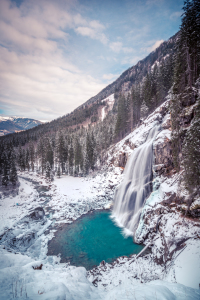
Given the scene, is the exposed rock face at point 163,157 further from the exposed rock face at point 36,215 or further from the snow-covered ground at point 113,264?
the exposed rock face at point 36,215

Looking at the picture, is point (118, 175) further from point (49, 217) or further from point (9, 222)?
point (9, 222)

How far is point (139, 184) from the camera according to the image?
17953 mm

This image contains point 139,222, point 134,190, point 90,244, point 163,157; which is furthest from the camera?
point 134,190

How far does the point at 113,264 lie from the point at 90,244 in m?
3.83

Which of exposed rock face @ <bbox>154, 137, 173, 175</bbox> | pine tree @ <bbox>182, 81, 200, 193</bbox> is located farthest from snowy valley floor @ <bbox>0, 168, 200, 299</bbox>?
pine tree @ <bbox>182, 81, 200, 193</bbox>

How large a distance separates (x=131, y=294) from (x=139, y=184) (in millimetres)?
13260

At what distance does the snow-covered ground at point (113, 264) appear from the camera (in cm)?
541

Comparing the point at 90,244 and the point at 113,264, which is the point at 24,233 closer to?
the point at 90,244

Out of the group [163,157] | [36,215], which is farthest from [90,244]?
[163,157]

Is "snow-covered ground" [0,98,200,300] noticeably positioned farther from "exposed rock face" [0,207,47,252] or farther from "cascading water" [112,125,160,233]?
"cascading water" [112,125,160,233]

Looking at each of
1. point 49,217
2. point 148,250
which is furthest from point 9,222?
point 148,250

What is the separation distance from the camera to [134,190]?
18.1 m

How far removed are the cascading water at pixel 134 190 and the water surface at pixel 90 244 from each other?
6.53ft

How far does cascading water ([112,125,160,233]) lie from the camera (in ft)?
53.5
